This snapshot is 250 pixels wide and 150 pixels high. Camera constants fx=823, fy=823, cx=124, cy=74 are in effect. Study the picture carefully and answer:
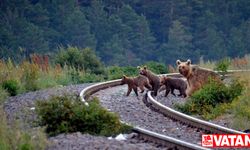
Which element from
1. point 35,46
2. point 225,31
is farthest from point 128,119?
point 225,31

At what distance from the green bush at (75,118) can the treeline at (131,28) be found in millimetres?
52372

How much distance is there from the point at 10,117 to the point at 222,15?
6545 centimetres

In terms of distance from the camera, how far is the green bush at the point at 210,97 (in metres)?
18.9

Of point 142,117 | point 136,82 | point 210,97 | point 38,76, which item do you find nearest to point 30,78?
point 38,76

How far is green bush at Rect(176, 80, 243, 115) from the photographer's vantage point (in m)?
18.9

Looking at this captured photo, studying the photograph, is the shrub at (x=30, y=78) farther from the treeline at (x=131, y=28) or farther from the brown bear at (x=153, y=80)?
the treeline at (x=131, y=28)

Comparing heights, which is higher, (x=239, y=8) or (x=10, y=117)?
(x=10, y=117)

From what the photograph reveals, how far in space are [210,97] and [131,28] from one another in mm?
56849

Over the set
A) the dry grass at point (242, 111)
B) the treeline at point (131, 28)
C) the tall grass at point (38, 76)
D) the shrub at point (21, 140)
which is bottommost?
the treeline at point (131, 28)

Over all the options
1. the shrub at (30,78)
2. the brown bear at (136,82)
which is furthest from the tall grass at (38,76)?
the brown bear at (136,82)

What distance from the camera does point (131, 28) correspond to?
2997 inches

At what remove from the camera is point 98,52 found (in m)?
72.8

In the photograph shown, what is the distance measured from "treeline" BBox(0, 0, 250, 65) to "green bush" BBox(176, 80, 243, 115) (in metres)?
48.1

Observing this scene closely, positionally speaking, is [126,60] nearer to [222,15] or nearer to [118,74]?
[222,15]
